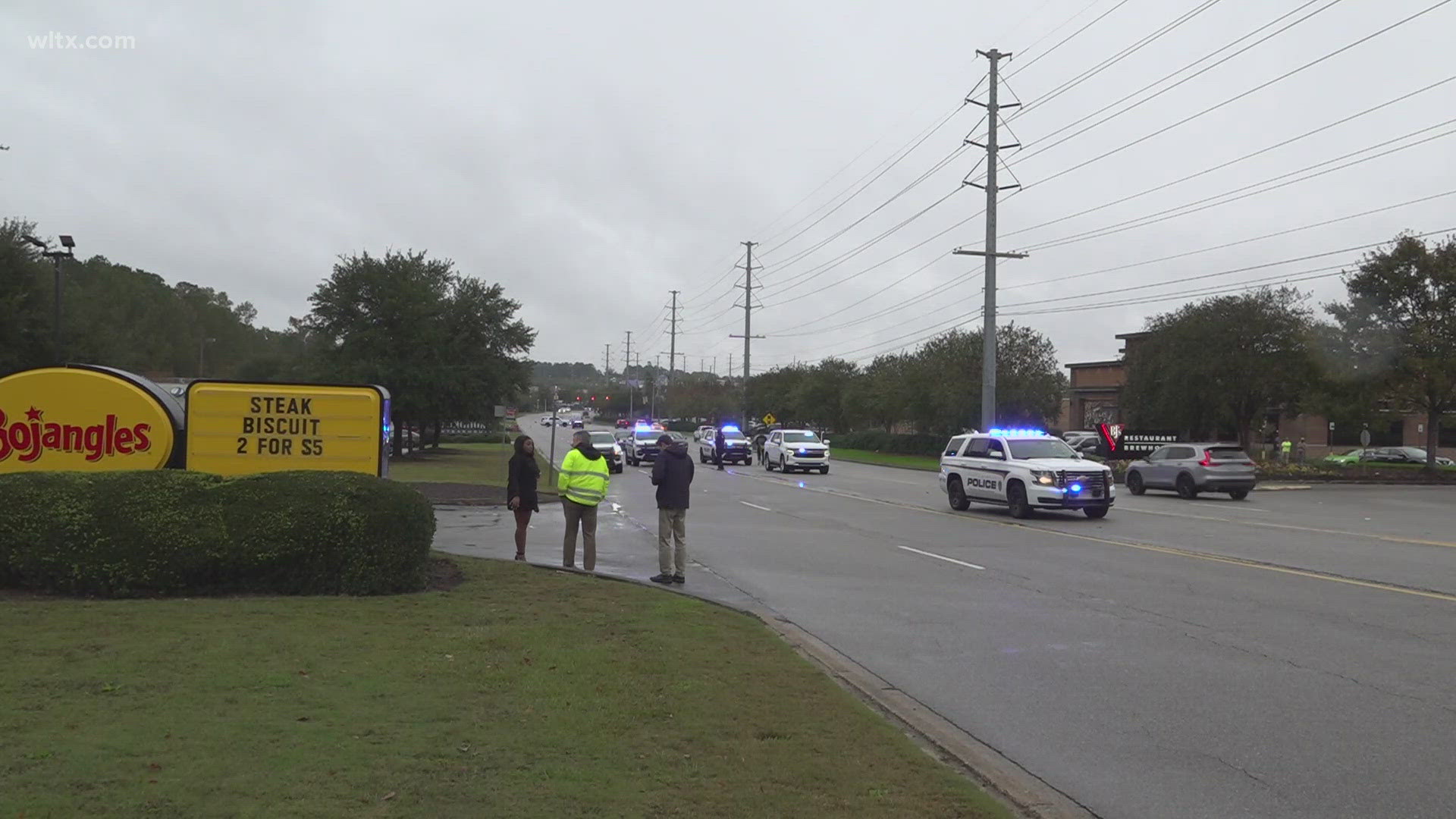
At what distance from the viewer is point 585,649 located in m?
8.22

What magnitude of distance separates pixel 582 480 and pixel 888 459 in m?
51.6

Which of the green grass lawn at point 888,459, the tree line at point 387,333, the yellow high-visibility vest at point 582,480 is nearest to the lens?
the yellow high-visibility vest at point 582,480

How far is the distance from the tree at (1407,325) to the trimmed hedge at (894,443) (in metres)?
22.9

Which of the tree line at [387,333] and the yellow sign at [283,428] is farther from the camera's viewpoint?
the tree line at [387,333]

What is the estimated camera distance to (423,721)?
607 cm

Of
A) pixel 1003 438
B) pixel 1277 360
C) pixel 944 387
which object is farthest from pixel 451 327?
pixel 1277 360

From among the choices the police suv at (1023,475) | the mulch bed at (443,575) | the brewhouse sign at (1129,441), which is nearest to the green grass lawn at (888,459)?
the brewhouse sign at (1129,441)

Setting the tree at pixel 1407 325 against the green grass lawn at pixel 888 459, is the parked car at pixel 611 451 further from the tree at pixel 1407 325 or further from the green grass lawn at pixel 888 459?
the tree at pixel 1407 325

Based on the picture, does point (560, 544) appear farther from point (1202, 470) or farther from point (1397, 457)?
point (1397, 457)

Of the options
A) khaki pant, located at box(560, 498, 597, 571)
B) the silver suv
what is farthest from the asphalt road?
the silver suv

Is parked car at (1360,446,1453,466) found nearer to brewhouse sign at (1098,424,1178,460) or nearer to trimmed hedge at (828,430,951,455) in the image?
brewhouse sign at (1098,424,1178,460)

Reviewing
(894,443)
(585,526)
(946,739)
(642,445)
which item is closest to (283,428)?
(585,526)

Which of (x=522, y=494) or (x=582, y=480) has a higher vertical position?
(x=582, y=480)

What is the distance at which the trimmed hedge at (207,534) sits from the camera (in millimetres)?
9891
